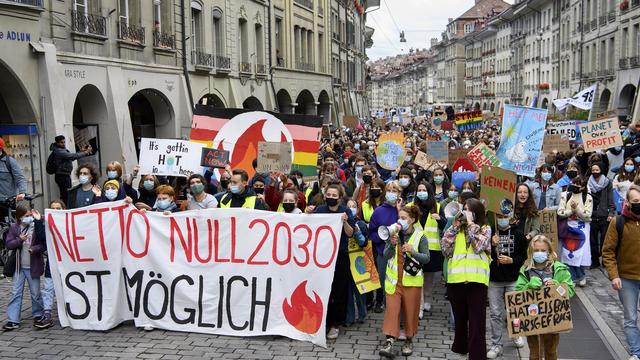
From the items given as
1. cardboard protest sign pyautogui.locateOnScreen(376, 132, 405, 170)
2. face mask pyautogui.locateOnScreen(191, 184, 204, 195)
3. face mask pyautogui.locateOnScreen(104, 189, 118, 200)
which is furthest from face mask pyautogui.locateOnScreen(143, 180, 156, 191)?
cardboard protest sign pyautogui.locateOnScreen(376, 132, 405, 170)

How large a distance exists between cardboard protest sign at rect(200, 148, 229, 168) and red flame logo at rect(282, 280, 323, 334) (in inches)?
170

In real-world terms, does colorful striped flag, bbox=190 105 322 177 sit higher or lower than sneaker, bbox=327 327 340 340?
higher

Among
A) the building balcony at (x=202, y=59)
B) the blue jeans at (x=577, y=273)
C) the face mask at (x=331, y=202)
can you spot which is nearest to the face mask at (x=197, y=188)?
the face mask at (x=331, y=202)

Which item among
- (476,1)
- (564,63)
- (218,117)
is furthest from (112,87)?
(476,1)

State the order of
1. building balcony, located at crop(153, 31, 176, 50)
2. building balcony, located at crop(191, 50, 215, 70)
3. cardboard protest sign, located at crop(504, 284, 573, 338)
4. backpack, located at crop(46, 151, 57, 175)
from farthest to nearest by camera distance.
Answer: building balcony, located at crop(191, 50, 215, 70) < building balcony, located at crop(153, 31, 176, 50) < backpack, located at crop(46, 151, 57, 175) < cardboard protest sign, located at crop(504, 284, 573, 338)

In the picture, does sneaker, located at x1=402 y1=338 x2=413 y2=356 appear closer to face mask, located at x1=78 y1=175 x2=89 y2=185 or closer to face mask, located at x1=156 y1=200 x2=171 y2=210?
face mask, located at x1=156 y1=200 x2=171 y2=210

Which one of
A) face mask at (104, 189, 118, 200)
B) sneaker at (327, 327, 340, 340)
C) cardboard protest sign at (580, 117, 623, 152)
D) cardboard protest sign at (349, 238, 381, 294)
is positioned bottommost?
sneaker at (327, 327, 340, 340)

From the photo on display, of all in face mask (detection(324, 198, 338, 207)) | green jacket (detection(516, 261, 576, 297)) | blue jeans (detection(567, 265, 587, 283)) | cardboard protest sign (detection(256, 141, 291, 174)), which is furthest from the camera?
cardboard protest sign (detection(256, 141, 291, 174))

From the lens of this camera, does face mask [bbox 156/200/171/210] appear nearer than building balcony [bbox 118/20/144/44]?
Yes

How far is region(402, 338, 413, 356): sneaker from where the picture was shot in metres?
7.52

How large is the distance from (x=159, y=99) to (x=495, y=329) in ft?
54.6

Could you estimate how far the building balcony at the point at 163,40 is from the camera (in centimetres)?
2100

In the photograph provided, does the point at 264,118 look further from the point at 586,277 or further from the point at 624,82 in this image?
the point at 624,82

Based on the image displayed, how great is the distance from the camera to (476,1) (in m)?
111
